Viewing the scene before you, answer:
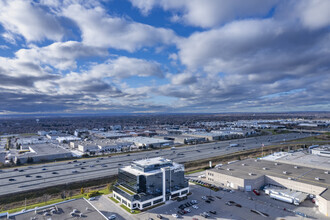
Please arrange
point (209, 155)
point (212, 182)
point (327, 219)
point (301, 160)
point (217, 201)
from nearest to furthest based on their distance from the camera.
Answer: point (327, 219), point (217, 201), point (212, 182), point (301, 160), point (209, 155)

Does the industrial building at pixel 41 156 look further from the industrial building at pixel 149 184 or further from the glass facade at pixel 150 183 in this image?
the glass facade at pixel 150 183

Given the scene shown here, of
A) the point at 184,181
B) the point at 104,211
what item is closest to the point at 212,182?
the point at 184,181

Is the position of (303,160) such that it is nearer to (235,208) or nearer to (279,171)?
(279,171)

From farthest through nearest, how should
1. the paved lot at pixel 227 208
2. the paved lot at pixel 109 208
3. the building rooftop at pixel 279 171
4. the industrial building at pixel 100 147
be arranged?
the industrial building at pixel 100 147 → the building rooftop at pixel 279 171 → the paved lot at pixel 109 208 → the paved lot at pixel 227 208

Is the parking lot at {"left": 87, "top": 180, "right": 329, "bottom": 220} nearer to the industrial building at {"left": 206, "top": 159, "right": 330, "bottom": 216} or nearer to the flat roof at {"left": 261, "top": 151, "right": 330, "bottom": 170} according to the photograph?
the industrial building at {"left": 206, "top": 159, "right": 330, "bottom": 216}

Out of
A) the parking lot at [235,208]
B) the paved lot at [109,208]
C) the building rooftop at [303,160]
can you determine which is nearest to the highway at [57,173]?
the paved lot at [109,208]

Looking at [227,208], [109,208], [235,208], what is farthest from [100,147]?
[235,208]

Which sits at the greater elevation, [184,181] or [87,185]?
[184,181]

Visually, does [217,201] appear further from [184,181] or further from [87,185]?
[87,185]
